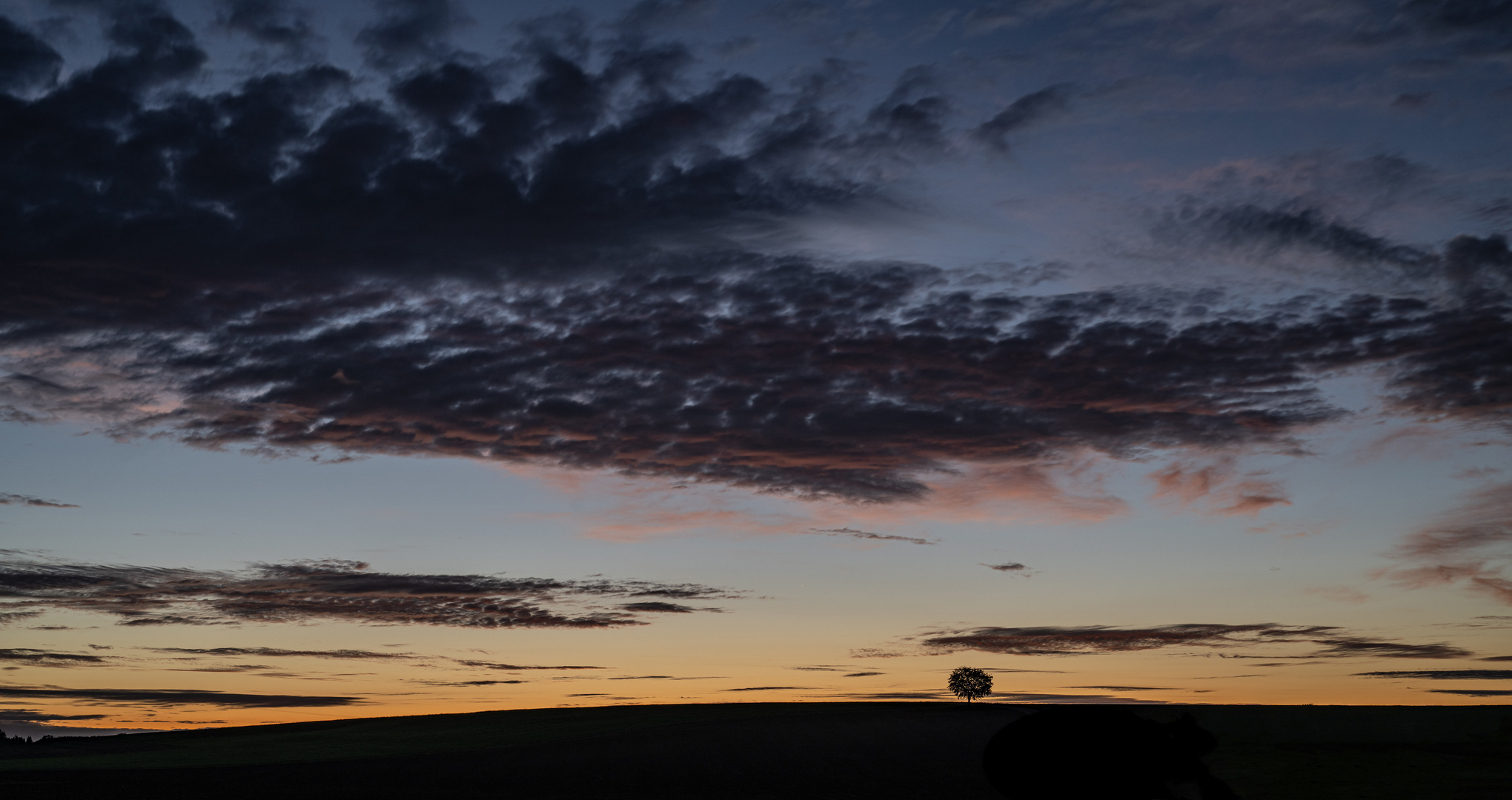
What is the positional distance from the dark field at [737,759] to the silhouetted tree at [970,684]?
5035 centimetres

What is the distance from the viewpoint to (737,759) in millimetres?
65625

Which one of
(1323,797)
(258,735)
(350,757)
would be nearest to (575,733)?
(350,757)

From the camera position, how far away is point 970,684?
164 m

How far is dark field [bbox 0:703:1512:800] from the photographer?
1909 inches

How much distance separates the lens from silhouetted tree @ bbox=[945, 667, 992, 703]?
538ft

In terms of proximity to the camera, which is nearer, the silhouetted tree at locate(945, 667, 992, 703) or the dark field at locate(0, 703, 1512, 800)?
the dark field at locate(0, 703, 1512, 800)

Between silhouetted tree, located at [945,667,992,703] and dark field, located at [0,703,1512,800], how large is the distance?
1982 inches

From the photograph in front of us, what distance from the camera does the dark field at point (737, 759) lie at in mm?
48500

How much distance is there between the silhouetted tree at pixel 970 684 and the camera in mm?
163875

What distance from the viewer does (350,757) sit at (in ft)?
257

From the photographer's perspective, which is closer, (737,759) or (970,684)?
(737,759)

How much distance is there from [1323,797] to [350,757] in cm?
6723

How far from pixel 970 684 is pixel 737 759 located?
108 meters

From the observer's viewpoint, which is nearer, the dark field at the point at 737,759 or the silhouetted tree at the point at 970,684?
the dark field at the point at 737,759
